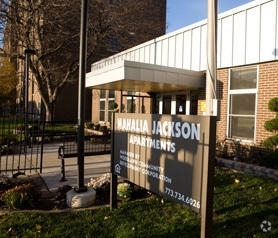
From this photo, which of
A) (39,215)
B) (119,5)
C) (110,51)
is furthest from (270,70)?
(110,51)

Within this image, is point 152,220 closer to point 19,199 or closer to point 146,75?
point 19,199

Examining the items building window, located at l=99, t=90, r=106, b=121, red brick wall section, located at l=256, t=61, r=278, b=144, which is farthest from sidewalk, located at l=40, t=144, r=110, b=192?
building window, located at l=99, t=90, r=106, b=121

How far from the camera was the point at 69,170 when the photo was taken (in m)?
8.62

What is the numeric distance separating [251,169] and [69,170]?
4824 millimetres

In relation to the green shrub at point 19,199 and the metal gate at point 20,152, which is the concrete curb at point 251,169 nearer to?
the metal gate at point 20,152

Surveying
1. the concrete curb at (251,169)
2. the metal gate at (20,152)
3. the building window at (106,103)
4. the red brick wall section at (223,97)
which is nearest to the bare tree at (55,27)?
the building window at (106,103)

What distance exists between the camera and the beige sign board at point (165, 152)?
3.60m

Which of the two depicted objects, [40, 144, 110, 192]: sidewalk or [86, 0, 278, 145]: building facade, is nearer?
[40, 144, 110, 192]: sidewalk

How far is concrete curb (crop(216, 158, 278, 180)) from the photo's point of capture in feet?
22.9

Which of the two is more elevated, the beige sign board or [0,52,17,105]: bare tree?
[0,52,17,105]: bare tree

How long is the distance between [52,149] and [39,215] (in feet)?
26.5

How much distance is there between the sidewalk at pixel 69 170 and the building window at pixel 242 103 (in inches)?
167

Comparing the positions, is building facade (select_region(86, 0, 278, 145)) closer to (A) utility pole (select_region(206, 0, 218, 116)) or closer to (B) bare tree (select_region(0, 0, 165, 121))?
(A) utility pole (select_region(206, 0, 218, 116))

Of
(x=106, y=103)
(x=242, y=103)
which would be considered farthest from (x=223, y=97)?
(x=106, y=103)
